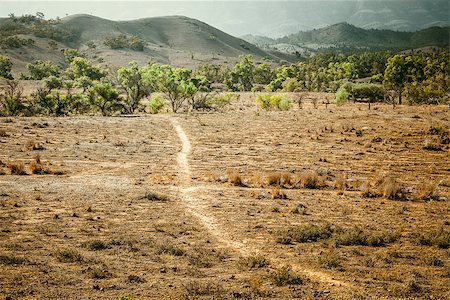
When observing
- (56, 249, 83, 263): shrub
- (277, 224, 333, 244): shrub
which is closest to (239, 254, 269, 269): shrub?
(277, 224, 333, 244): shrub

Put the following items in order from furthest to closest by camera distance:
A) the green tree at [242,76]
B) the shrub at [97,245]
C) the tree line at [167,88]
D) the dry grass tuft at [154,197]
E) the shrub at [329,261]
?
the green tree at [242,76], the tree line at [167,88], the dry grass tuft at [154,197], the shrub at [97,245], the shrub at [329,261]

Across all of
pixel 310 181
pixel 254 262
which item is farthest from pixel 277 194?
pixel 254 262

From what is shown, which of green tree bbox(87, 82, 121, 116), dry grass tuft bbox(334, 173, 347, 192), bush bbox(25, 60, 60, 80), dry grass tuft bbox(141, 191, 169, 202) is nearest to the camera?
dry grass tuft bbox(141, 191, 169, 202)

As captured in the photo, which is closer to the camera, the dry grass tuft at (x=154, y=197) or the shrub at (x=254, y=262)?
the shrub at (x=254, y=262)

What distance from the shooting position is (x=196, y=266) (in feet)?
35.5

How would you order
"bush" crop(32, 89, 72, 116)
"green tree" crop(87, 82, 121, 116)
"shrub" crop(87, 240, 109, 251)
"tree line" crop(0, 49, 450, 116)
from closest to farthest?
"shrub" crop(87, 240, 109, 251) < "bush" crop(32, 89, 72, 116) < "green tree" crop(87, 82, 121, 116) < "tree line" crop(0, 49, 450, 116)

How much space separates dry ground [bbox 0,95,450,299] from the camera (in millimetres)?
9828

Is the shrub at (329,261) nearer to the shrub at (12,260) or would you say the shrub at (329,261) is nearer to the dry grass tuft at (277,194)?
the dry grass tuft at (277,194)

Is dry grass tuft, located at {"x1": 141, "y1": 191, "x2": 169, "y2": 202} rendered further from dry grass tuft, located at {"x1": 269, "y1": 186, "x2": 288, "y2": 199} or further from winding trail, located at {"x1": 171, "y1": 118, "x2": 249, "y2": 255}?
dry grass tuft, located at {"x1": 269, "y1": 186, "x2": 288, "y2": 199}

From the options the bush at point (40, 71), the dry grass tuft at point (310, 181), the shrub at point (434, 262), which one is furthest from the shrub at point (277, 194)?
the bush at point (40, 71)

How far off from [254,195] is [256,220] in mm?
3409

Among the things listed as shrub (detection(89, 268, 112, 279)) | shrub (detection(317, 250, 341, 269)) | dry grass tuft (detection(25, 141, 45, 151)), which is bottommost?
shrub (detection(317, 250, 341, 269))

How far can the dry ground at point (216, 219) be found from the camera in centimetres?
983

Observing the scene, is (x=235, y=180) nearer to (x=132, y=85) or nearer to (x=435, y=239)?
(x=435, y=239)
